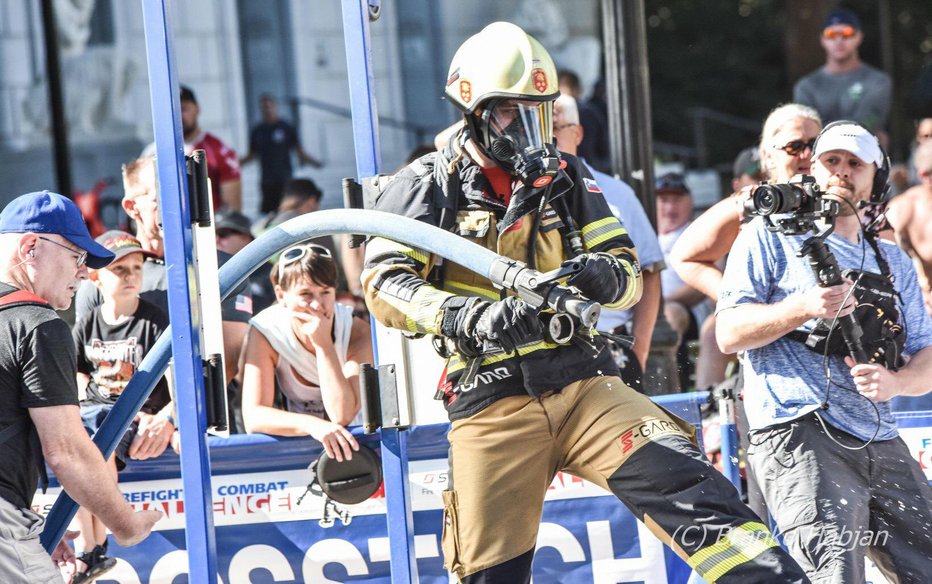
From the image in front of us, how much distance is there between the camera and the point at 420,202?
12.3ft

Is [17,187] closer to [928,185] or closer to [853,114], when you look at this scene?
[853,114]

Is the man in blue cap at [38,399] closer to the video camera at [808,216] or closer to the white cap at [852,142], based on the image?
the video camera at [808,216]

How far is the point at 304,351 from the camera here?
5.35 metres

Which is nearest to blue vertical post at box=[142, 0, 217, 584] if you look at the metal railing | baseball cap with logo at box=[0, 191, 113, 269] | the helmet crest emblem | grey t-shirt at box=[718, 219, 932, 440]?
baseball cap with logo at box=[0, 191, 113, 269]

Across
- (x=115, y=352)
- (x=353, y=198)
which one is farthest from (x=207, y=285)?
(x=115, y=352)

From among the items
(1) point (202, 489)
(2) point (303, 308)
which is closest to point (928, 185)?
(2) point (303, 308)

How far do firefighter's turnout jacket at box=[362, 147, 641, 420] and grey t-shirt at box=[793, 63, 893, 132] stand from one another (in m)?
6.06

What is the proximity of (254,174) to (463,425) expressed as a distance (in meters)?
8.89

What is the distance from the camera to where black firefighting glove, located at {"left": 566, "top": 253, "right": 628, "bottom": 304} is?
11.6ft

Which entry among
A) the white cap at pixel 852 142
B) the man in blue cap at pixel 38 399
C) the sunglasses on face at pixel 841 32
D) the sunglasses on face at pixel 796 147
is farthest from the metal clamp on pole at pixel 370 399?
the sunglasses on face at pixel 841 32

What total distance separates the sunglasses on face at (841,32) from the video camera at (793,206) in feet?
19.6

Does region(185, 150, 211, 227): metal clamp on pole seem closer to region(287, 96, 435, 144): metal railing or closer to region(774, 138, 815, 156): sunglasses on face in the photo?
region(774, 138, 815, 156): sunglasses on face

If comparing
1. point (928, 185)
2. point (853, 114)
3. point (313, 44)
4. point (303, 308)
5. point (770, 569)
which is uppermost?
point (313, 44)

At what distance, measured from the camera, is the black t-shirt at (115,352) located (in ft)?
17.7
